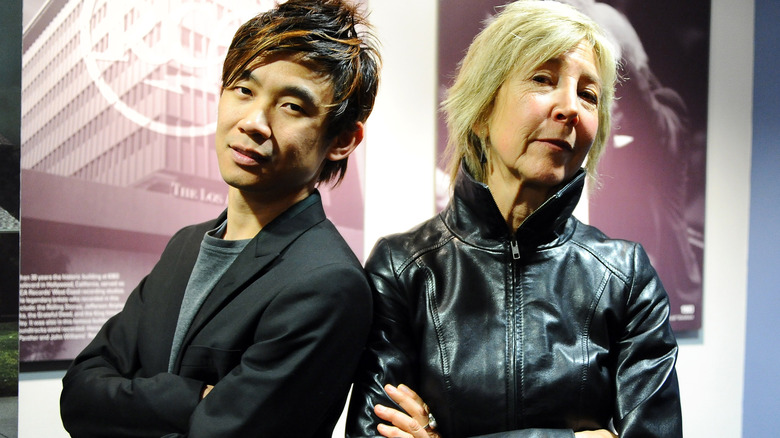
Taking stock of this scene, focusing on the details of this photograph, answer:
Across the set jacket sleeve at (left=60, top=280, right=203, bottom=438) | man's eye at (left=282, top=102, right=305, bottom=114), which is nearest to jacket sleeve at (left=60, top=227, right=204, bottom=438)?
jacket sleeve at (left=60, top=280, right=203, bottom=438)

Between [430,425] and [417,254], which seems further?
[417,254]

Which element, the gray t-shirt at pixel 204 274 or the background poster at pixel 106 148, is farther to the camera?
the background poster at pixel 106 148

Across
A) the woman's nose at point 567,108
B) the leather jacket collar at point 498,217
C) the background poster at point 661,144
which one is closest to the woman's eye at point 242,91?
the leather jacket collar at point 498,217

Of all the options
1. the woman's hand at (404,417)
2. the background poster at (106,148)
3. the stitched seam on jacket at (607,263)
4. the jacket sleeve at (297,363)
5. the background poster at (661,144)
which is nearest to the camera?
the jacket sleeve at (297,363)

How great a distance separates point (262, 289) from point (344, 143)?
1.19 ft

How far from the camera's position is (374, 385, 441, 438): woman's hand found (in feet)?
4.09

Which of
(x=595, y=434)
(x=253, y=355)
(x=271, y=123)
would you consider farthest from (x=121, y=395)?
(x=595, y=434)

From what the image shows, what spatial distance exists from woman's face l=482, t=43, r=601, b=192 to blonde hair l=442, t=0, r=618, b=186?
1.0 inches

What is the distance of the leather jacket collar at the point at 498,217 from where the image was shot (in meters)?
1.30

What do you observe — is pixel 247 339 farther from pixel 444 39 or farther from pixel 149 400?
pixel 444 39

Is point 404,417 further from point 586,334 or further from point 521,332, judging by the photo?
point 586,334

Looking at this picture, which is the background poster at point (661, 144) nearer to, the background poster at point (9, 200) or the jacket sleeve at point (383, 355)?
the jacket sleeve at point (383, 355)

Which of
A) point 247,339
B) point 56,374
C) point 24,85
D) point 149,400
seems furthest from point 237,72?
point 56,374

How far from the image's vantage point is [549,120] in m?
1.27
